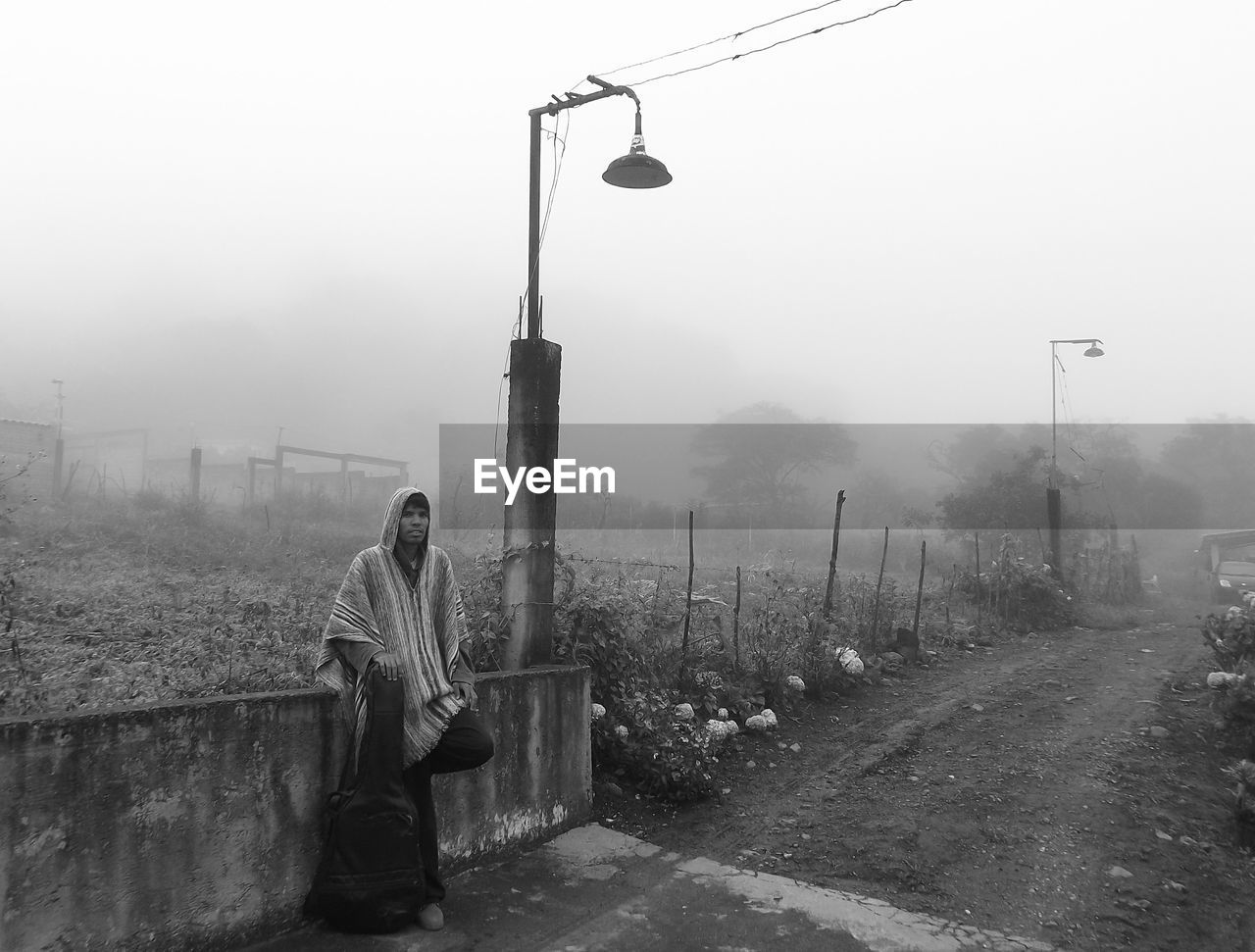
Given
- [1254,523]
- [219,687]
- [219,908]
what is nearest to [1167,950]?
[219,908]

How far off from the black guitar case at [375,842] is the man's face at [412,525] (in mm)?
583

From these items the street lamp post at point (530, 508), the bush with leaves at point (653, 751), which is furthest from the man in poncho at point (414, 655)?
the bush with leaves at point (653, 751)

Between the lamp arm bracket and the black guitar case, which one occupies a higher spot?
the lamp arm bracket

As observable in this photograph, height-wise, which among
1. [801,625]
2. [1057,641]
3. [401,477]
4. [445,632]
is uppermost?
[401,477]

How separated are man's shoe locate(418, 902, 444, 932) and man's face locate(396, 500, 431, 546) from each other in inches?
60.1

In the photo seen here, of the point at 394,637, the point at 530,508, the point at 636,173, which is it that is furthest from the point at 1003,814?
the point at 636,173

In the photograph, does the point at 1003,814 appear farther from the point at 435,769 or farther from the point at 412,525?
the point at 412,525

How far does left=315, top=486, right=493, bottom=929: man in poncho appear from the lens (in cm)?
364

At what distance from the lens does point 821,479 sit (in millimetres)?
41875

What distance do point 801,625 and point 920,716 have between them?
1490 mm

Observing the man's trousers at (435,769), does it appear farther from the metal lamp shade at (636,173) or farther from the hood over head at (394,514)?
the metal lamp shade at (636,173)

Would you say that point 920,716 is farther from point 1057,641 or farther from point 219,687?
point 1057,641

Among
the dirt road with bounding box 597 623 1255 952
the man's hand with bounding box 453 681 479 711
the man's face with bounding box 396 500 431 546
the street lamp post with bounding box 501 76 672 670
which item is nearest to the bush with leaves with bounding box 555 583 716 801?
the dirt road with bounding box 597 623 1255 952

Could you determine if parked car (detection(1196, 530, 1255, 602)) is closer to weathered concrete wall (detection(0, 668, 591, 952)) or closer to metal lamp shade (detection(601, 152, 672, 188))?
metal lamp shade (detection(601, 152, 672, 188))
